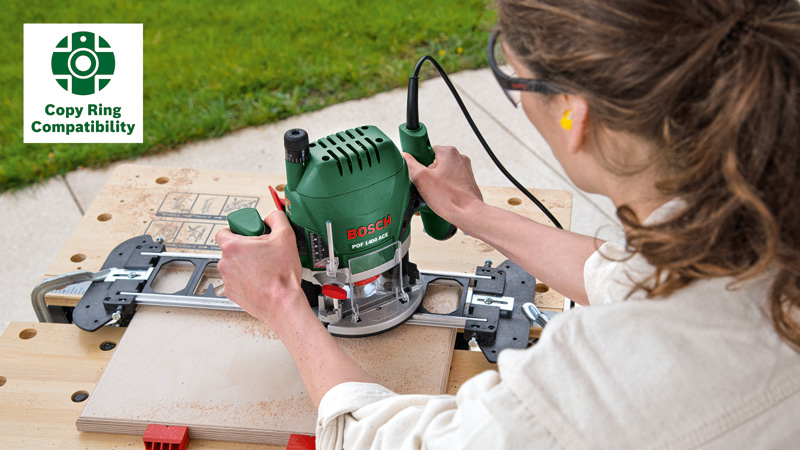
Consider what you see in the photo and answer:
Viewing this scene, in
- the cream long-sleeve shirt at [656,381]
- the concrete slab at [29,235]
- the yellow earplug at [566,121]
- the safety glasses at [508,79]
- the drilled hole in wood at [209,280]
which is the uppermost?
the safety glasses at [508,79]

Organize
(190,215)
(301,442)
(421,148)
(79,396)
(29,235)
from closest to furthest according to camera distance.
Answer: (301,442), (79,396), (421,148), (190,215), (29,235)

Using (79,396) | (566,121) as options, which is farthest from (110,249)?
(566,121)

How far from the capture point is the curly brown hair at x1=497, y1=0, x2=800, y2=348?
90cm

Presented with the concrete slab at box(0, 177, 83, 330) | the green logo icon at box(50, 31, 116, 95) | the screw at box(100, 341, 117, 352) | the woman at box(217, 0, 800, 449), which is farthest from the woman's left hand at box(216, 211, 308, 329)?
the green logo icon at box(50, 31, 116, 95)

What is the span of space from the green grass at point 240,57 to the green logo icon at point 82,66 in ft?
0.70

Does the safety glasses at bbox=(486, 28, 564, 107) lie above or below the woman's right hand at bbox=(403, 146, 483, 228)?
above

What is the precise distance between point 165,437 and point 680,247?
0.98 metres

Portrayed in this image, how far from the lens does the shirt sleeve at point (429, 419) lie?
96 cm

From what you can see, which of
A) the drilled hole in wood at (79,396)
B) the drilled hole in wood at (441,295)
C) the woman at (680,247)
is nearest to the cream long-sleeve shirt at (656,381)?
the woman at (680,247)

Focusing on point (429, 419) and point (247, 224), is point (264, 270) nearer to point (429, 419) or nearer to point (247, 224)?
point (247, 224)

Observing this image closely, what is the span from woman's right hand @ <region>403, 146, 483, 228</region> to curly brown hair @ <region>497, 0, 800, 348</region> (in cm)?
65

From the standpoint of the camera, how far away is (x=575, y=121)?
1060 millimetres

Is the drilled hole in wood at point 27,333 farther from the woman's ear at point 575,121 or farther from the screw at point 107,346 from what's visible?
the woman's ear at point 575,121

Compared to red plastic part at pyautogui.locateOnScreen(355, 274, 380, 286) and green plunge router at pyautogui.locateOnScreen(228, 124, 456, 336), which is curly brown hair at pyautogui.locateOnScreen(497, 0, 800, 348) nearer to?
green plunge router at pyautogui.locateOnScreen(228, 124, 456, 336)
